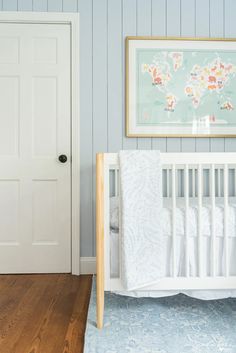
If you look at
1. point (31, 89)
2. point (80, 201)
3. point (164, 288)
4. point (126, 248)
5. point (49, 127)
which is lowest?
point (164, 288)

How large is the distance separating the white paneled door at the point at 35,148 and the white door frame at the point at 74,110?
0.13 feet

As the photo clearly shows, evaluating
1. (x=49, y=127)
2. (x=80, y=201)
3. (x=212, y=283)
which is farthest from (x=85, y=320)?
(x=49, y=127)

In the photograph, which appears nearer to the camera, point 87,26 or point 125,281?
point 125,281

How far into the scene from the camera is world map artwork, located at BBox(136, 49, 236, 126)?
2.33m

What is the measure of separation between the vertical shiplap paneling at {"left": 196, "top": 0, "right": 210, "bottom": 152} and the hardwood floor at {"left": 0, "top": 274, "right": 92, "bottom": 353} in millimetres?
1290

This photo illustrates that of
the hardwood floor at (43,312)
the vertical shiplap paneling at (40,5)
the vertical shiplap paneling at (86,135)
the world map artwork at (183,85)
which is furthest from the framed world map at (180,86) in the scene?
the hardwood floor at (43,312)

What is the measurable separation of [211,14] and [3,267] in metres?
2.47

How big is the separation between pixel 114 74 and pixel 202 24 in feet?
2.53

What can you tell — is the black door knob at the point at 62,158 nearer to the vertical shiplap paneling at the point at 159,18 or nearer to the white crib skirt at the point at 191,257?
the white crib skirt at the point at 191,257

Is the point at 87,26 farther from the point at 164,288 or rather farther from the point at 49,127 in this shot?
the point at 164,288

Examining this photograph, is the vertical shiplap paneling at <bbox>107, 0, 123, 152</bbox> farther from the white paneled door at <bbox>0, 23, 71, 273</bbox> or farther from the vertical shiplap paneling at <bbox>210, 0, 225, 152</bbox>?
the vertical shiplap paneling at <bbox>210, 0, 225, 152</bbox>

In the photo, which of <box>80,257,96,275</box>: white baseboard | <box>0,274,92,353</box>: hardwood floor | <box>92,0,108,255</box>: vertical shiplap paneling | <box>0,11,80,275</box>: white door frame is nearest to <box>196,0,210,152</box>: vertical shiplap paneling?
<box>92,0,108,255</box>: vertical shiplap paneling

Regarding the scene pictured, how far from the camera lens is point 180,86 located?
7.68 feet

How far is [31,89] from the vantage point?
233 centimetres
